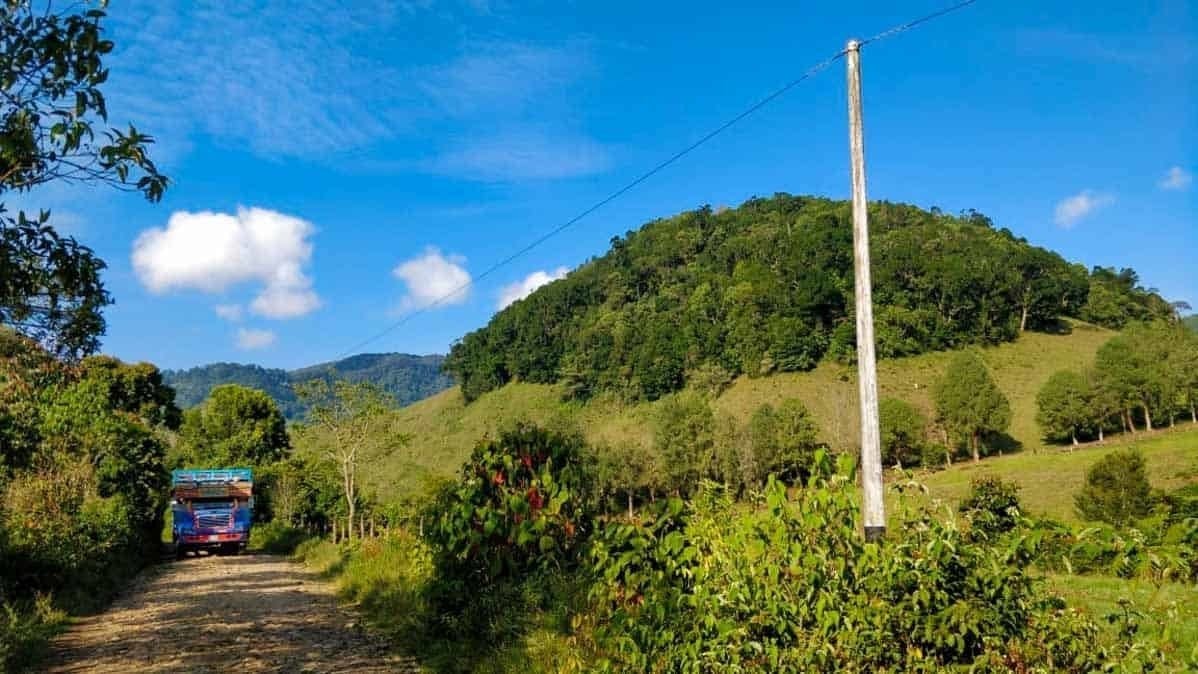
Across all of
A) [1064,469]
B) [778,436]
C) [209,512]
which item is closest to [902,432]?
[778,436]

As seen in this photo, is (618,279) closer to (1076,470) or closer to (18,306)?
(1076,470)

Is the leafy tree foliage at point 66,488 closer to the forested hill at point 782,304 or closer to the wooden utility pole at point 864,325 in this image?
the wooden utility pole at point 864,325

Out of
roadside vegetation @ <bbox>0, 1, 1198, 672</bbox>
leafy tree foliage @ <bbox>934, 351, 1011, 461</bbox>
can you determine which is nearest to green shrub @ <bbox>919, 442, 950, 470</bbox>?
roadside vegetation @ <bbox>0, 1, 1198, 672</bbox>

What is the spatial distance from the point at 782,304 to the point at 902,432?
41634 mm

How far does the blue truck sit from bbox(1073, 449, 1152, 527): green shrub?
3853 centimetres

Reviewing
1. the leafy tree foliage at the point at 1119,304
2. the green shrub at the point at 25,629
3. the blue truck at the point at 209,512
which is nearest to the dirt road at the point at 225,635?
the green shrub at the point at 25,629

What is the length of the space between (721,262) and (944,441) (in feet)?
227

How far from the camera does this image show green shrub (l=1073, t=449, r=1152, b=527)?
37469 millimetres

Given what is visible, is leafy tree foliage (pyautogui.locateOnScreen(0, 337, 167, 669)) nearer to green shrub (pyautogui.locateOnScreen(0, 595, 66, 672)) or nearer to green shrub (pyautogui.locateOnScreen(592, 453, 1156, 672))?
green shrub (pyautogui.locateOnScreen(0, 595, 66, 672))

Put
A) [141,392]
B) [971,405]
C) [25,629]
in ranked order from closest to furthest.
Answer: [25,629]
[141,392]
[971,405]

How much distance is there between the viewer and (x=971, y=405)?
79.3 metres

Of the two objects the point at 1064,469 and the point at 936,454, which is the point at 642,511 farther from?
the point at 936,454

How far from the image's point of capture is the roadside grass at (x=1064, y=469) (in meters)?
49.4

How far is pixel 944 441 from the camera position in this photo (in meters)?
80.8
